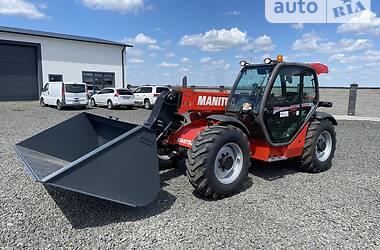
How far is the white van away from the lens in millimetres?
18906

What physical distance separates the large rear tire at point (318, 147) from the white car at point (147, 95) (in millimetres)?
15493

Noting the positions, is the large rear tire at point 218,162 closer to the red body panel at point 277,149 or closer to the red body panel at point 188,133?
the red body panel at point 188,133

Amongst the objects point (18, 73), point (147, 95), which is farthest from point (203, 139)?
point (18, 73)

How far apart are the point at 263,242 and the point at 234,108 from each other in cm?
245

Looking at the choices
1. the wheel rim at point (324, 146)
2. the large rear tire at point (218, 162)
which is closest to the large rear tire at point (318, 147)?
the wheel rim at point (324, 146)

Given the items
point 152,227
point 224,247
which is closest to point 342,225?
point 224,247

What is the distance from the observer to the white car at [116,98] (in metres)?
20.1

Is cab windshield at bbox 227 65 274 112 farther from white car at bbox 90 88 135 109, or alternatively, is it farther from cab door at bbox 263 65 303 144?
white car at bbox 90 88 135 109

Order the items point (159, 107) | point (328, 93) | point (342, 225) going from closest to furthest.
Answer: point (342, 225)
point (159, 107)
point (328, 93)

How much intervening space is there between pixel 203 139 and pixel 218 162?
0.44 m

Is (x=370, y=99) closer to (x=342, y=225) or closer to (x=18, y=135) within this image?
(x=342, y=225)

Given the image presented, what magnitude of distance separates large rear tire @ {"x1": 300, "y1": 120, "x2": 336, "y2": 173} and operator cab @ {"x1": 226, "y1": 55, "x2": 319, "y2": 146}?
0.25 meters

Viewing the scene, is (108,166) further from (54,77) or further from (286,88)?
(54,77)

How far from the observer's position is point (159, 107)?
188 inches
